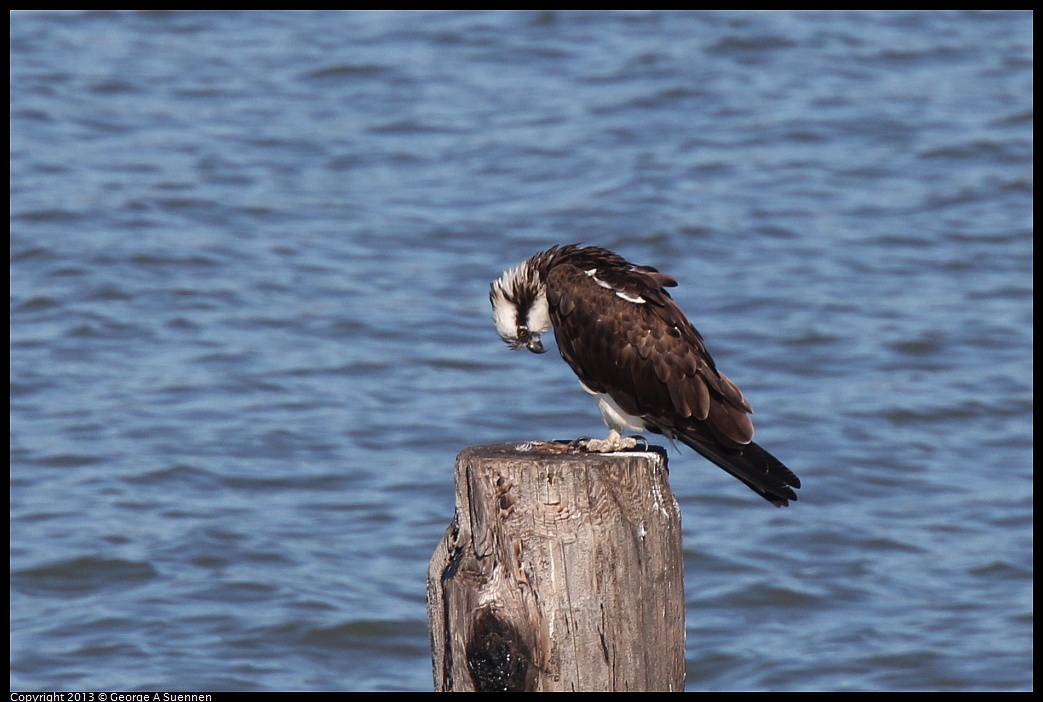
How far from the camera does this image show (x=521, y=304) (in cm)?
627

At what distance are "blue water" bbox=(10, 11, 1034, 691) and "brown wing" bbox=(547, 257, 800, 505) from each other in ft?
11.0

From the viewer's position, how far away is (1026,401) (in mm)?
12453

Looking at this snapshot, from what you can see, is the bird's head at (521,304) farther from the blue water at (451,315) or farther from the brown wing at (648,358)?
the blue water at (451,315)

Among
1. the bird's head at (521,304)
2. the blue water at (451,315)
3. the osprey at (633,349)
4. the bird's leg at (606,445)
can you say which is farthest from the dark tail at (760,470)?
the blue water at (451,315)

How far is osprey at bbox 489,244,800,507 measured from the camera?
5590 mm

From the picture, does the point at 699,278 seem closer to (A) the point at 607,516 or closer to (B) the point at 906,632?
(B) the point at 906,632

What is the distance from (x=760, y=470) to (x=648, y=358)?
28.5 inches

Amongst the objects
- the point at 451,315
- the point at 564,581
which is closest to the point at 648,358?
the point at 564,581

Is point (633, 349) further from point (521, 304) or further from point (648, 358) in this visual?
point (521, 304)

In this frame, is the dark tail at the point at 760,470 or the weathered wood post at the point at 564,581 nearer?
the weathered wood post at the point at 564,581

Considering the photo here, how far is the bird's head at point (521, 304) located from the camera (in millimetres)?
6211

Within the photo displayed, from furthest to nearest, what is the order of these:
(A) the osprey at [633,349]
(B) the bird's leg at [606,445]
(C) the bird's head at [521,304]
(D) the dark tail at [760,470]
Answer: (C) the bird's head at [521,304] → (A) the osprey at [633,349] → (D) the dark tail at [760,470] → (B) the bird's leg at [606,445]

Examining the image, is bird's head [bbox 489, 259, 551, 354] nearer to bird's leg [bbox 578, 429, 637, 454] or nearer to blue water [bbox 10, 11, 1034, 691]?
bird's leg [bbox 578, 429, 637, 454]

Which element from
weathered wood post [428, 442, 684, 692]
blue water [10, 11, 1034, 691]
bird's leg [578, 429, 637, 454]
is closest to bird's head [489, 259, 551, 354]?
bird's leg [578, 429, 637, 454]
